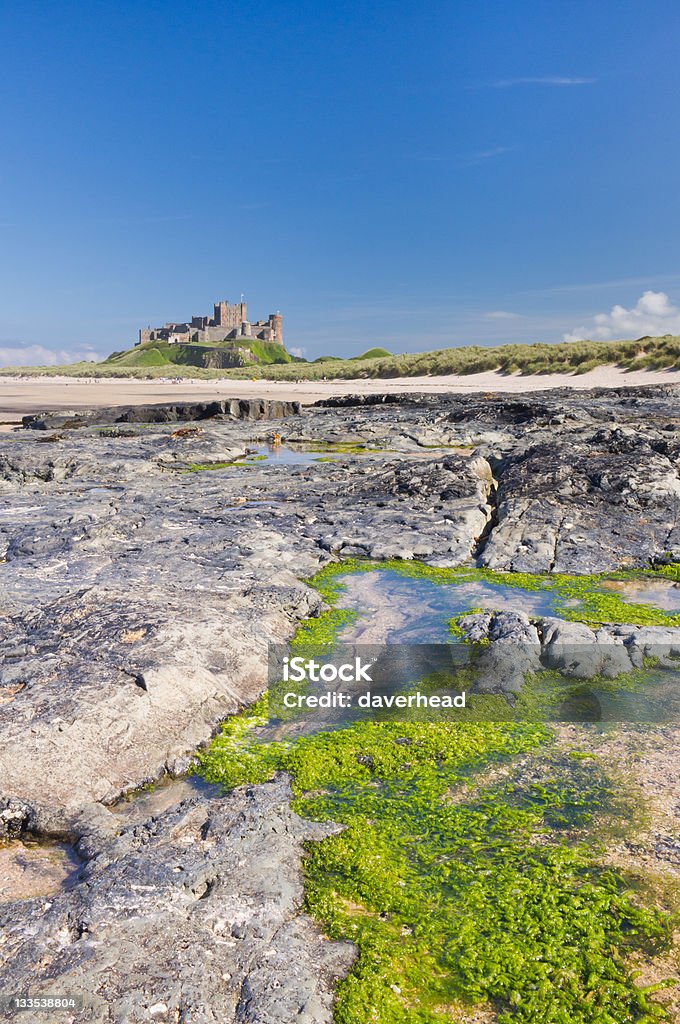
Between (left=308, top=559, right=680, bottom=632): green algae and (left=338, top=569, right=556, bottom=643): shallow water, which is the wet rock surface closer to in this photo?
(left=338, top=569, right=556, bottom=643): shallow water

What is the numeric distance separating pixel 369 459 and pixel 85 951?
12380 millimetres

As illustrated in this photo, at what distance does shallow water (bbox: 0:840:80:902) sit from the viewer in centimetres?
309

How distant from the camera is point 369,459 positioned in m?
14.6

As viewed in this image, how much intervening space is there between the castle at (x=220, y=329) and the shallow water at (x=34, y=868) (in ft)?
529

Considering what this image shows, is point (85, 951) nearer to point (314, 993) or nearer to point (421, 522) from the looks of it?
point (314, 993)

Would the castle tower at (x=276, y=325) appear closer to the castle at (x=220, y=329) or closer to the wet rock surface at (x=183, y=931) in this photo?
the castle at (x=220, y=329)

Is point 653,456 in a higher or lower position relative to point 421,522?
higher

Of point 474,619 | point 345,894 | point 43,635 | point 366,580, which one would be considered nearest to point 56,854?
point 345,894

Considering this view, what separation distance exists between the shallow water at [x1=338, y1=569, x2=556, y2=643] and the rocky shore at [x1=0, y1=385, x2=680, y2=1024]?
17.0 inches

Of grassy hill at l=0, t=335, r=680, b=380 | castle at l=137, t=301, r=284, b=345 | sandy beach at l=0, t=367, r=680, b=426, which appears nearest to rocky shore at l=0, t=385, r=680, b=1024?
sandy beach at l=0, t=367, r=680, b=426

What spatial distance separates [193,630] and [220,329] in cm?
16399

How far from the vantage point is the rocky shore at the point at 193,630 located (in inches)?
105

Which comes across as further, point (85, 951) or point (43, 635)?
point (43, 635)

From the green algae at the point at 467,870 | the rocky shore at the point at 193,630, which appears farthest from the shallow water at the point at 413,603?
the green algae at the point at 467,870
